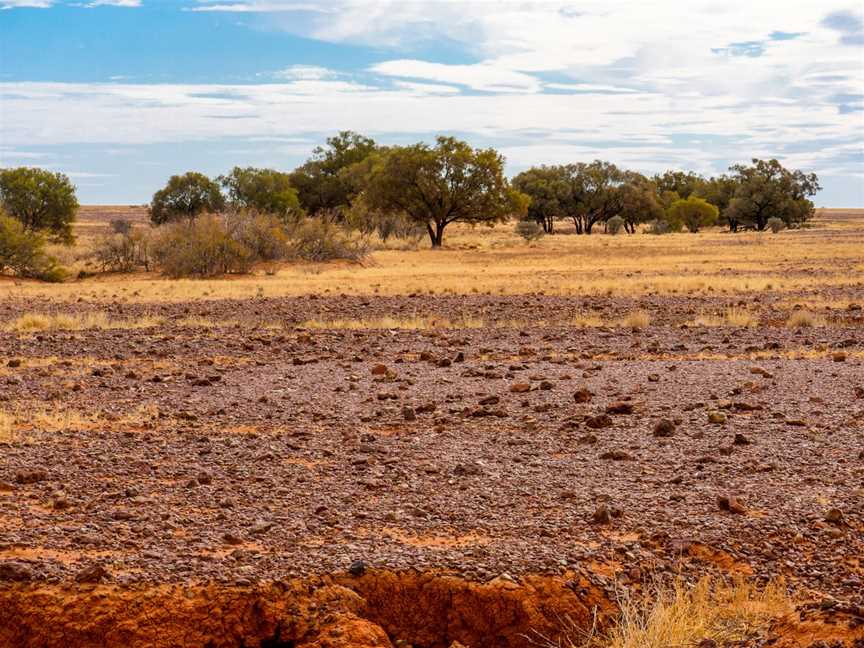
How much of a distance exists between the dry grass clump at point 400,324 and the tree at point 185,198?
48159 mm

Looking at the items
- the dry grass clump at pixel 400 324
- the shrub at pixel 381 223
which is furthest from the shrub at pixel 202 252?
the shrub at pixel 381 223

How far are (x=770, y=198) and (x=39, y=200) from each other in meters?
56.2

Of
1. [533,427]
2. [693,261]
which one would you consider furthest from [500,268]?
[533,427]

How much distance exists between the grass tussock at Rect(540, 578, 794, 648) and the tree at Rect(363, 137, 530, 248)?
48.9 m

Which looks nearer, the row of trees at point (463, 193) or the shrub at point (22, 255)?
the shrub at point (22, 255)

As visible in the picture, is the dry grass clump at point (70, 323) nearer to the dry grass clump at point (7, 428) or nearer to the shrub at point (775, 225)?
the dry grass clump at point (7, 428)

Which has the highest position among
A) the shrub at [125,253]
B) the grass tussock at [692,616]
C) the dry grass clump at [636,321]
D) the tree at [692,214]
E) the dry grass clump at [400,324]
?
the tree at [692,214]

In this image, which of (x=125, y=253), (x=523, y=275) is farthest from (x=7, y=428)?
(x=125, y=253)

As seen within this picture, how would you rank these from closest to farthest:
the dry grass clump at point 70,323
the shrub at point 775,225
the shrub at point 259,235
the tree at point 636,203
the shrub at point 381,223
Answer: the dry grass clump at point 70,323, the shrub at point 259,235, the shrub at point 381,223, the shrub at point 775,225, the tree at point 636,203

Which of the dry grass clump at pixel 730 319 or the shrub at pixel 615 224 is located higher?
the shrub at pixel 615 224

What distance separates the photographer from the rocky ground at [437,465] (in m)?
6.41

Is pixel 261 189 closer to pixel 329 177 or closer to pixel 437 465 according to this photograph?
pixel 329 177

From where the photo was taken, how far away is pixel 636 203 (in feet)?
283

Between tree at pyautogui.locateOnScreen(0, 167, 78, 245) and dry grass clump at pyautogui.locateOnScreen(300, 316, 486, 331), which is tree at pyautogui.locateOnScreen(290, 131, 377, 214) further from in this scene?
dry grass clump at pyautogui.locateOnScreen(300, 316, 486, 331)
